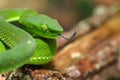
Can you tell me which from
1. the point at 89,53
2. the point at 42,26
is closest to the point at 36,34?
the point at 42,26

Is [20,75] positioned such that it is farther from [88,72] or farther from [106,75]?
[106,75]

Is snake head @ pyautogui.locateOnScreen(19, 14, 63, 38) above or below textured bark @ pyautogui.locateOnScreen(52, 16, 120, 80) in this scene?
above

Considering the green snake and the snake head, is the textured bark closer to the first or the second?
the green snake

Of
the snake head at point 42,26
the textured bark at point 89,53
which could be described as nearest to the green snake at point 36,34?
the snake head at point 42,26

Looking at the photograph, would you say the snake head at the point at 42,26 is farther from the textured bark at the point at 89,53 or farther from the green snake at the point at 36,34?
the textured bark at the point at 89,53

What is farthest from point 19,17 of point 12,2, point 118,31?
point 12,2

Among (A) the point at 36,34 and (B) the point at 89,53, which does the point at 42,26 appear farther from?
(B) the point at 89,53

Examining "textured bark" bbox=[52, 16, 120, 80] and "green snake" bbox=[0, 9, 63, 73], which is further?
"textured bark" bbox=[52, 16, 120, 80]

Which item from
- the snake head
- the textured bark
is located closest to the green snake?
the snake head

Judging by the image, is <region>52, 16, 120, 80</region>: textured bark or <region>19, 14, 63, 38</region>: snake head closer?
<region>19, 14, 63, 38</region>: snake head
